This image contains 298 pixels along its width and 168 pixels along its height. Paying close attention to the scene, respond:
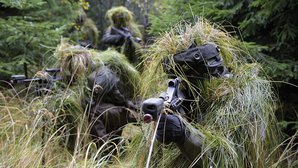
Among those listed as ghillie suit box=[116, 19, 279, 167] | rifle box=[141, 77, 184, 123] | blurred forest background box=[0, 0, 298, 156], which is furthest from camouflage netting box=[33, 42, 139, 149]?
rifle box=[141, 77, 184, 123]

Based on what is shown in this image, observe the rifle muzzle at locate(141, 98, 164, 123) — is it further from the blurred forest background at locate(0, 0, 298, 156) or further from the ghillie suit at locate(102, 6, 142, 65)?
the ghillie suit at locate(102, 6, 142, 65)

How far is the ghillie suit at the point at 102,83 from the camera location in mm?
3250

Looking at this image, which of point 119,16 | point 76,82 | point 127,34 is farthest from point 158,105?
point 119,16

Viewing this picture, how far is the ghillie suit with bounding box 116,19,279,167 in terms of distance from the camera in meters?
1.81

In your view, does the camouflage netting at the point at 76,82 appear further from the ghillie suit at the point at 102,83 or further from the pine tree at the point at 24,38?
the pine tree at the point at 24,38

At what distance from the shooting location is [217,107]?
191cm

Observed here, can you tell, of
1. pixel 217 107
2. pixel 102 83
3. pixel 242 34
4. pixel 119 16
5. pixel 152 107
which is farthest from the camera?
pixel 119 16

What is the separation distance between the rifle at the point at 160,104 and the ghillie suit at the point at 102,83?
1581 mm

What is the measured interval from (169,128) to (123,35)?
14.3ft

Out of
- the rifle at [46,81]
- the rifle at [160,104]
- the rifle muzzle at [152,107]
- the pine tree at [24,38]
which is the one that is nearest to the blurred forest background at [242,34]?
the pine tree at [24,38]

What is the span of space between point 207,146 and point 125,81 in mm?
1901

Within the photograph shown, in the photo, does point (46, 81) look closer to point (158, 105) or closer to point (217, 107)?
point (217, 107)

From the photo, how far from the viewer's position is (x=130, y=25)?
613 cm

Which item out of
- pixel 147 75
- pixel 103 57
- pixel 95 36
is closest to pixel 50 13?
pixel 103 57
